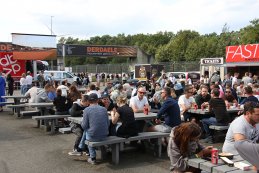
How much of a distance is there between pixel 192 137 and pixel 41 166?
4.06 metres

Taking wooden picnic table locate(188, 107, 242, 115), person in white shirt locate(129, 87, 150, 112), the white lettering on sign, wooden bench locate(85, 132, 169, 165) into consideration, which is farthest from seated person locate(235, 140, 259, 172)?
the white lettering on sign

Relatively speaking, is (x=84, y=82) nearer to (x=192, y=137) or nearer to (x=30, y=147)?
(x=30, y=147)

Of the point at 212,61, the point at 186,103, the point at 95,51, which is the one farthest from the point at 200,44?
the point at 186,103

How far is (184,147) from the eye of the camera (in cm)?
407

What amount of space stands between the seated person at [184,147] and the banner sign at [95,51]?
132ft

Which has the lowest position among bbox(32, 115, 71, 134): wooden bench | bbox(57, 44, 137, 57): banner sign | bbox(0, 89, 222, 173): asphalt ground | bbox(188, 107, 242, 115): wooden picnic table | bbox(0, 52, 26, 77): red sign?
bbox(0, 89, 222, 173): asphalt ground

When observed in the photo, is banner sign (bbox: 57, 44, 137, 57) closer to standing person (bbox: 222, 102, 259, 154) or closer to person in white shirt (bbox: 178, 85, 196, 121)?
person in white shirt (bbox: 178, 85, 196, 121)

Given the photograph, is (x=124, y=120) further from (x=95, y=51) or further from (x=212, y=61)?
(x=95, y=51)

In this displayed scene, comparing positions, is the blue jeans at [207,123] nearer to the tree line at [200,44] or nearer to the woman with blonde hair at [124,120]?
the woman with blonde hair at [124,120]

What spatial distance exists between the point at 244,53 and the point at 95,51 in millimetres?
23392

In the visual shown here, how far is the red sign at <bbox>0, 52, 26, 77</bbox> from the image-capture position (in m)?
26.9

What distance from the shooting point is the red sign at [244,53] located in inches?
1020

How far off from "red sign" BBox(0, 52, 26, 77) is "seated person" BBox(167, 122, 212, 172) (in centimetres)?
2478

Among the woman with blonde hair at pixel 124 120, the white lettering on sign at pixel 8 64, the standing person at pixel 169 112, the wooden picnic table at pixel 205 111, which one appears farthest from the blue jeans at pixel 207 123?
the white lettering on sign at pixel 8 64
